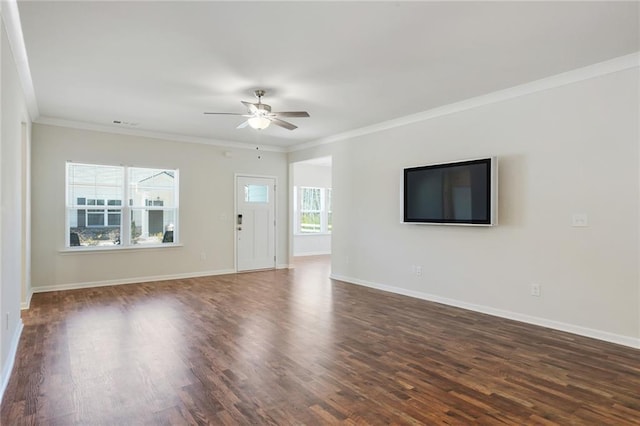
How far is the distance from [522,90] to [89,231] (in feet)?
21.5

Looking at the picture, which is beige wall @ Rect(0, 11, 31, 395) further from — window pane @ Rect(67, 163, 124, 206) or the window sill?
window pane @ Rect(67, 163, 124, 206)

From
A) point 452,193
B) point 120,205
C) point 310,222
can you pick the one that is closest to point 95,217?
point 120,205

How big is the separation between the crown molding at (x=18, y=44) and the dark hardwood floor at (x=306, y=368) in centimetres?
260

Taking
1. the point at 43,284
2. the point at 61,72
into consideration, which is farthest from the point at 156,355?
the point at 43,284

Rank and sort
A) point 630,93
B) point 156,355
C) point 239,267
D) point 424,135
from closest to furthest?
point 156,355, point 630,93, point 424,135, point 239,267

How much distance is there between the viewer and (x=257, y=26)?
2.87 metres

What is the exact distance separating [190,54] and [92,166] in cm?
386

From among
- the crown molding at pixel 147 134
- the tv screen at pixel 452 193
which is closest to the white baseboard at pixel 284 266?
the crown molding at pixel 147 134

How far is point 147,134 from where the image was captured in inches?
258

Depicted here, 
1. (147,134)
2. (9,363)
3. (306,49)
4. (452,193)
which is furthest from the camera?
(147,134)

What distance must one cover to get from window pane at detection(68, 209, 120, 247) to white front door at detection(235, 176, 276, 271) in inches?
88.2

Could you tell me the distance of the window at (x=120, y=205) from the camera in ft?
19.7

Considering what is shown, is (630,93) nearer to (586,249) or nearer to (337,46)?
(586,249)

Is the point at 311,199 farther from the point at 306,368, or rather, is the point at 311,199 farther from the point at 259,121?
the point at 306,368
